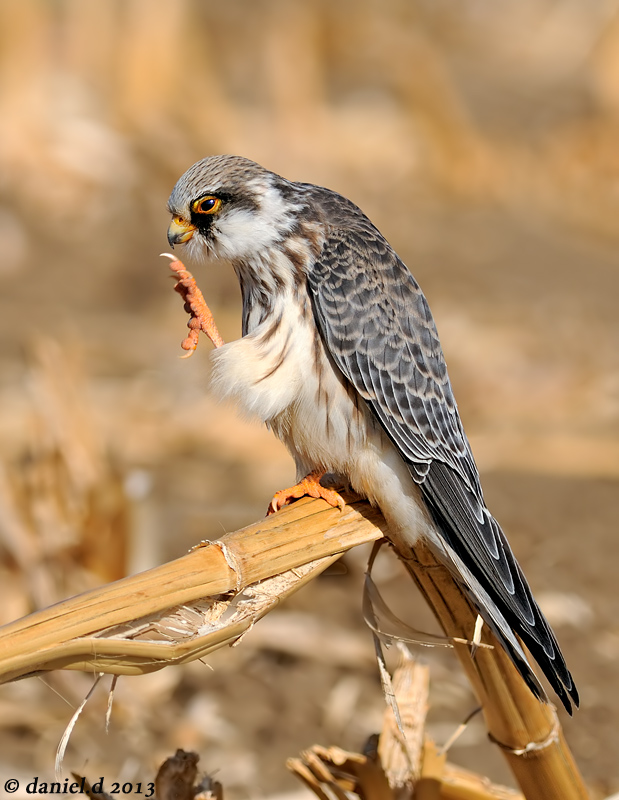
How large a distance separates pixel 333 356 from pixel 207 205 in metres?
0.55

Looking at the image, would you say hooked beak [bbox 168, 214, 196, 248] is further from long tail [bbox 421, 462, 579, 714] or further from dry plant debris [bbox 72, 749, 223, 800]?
dry plant debris [bbox 72, 749, 223, 800]

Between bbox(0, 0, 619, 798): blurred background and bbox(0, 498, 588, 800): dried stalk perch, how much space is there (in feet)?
1.31

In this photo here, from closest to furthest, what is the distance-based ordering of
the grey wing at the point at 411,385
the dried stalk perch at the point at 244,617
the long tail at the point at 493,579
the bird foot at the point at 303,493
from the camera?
the dried stalk perch at the point at 244,617 < the long tail at the point at 493,579 < the grey wing at the point at 411,385 < the bird foot at the point at 303,493

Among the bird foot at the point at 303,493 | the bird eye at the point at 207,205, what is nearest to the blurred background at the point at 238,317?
the bird foot at the point at 303,493

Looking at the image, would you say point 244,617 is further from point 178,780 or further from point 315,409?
point 315,409

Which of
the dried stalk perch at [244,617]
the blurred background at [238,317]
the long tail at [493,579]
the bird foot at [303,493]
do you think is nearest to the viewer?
the dried stalk perch at [244,617]

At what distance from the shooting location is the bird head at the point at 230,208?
260 centimetres

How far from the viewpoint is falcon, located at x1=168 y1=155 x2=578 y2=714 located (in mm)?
2588

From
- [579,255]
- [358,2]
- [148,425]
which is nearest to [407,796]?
[148,425]

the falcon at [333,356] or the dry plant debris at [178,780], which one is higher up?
the falcon at [333,356]

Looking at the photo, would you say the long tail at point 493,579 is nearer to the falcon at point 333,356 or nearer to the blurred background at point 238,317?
the falcon at point 333,356

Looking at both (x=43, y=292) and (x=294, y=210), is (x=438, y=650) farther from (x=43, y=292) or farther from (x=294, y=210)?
(x=43, y=292)

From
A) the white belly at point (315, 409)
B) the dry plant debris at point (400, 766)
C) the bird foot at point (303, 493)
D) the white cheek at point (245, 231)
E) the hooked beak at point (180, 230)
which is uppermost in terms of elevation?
the hooked beak at point (180, 230)

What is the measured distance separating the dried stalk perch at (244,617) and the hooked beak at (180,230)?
839 millimetres
